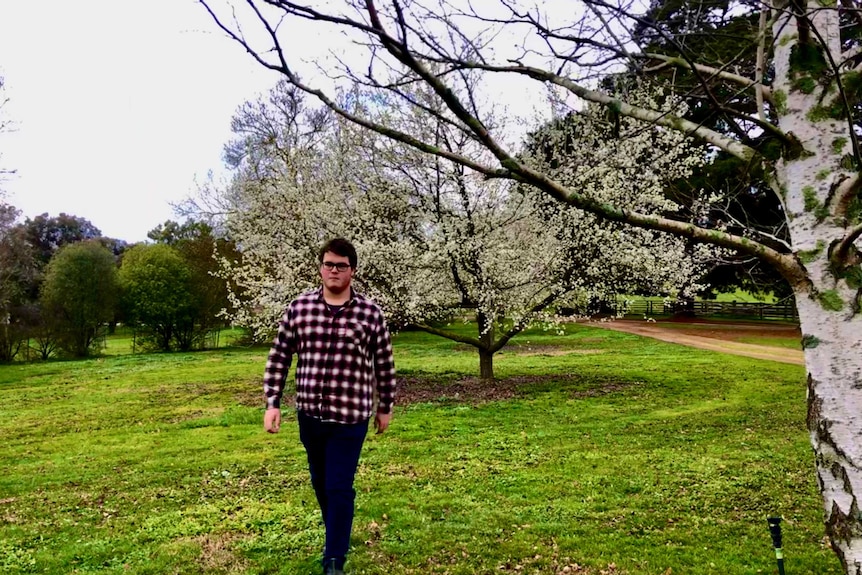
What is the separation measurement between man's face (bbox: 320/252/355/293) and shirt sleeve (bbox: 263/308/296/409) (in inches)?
12.5

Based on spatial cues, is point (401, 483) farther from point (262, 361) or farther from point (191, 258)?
point (191, 258)

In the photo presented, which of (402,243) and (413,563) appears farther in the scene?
(402,243)

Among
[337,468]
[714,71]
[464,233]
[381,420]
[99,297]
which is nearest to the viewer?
[714,71]

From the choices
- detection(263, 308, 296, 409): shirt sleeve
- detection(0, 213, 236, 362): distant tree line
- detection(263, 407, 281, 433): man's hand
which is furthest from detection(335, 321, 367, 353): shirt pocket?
detection(0, 213, 236, 362): distant tree line

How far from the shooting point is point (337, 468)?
3379 mm

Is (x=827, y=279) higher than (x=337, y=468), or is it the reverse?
(x=827, y=279)

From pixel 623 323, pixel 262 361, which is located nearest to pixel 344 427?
pixel 262 361

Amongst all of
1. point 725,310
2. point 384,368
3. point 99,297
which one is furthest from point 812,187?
point 725,310

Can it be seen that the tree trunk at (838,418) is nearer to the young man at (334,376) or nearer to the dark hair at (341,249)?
the young man at (334,376)

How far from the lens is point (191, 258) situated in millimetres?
29203

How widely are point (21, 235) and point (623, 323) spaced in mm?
29714

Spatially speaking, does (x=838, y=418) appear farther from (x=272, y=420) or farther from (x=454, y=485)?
(x=454, y=485)

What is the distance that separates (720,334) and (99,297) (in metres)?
26.4

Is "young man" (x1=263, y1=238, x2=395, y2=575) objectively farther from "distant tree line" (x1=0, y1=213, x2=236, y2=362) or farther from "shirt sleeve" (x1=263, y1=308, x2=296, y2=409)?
"distant tree line" (x1=0, y1=213, x2=236, y2=362)
